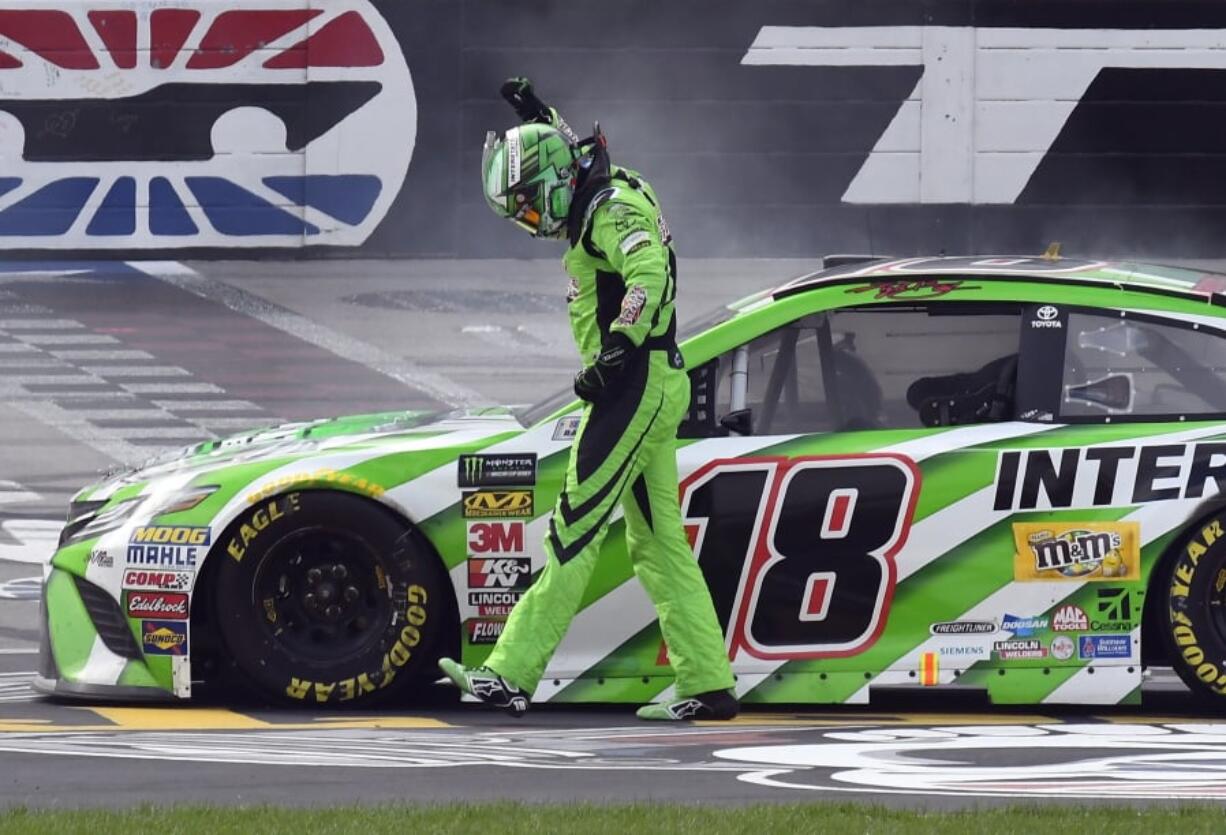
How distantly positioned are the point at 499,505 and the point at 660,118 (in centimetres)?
919

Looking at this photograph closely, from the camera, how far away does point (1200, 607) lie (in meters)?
7.01

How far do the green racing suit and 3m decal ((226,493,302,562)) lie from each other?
76 cm

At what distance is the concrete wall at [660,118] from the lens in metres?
15.9

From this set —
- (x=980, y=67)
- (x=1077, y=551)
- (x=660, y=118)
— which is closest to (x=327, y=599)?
(x=1077, y=551)

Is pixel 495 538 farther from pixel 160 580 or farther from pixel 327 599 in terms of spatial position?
pixel 160 580

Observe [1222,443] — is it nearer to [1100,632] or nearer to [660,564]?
[1100,632]

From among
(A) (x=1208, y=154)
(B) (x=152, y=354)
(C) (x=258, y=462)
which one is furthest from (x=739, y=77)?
(C) (x=258, y=462)

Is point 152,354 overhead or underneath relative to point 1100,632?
overhead

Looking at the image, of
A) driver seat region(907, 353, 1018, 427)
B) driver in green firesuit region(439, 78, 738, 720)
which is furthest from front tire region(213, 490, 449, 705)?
driver seat region(907, 353, 1018, 427)

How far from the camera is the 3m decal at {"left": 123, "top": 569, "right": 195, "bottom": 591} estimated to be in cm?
716

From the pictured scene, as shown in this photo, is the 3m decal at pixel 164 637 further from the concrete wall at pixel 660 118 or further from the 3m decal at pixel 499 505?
the concrete wall at pixel 660 118

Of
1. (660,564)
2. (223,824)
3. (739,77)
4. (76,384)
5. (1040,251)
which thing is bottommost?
(223,824)

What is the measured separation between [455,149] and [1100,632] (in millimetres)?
9586

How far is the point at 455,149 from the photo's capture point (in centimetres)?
1598
